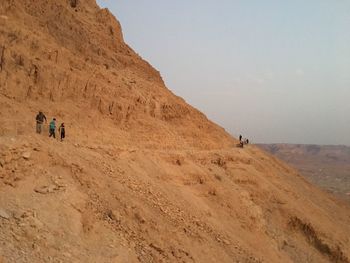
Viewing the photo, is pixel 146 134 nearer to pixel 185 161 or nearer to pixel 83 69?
pixel 185 161

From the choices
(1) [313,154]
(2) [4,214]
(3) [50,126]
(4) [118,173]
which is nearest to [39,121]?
(3) [50,126]

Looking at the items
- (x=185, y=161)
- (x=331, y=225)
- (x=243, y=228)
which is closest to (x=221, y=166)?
(x=185, y=161)

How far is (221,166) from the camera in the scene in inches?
864

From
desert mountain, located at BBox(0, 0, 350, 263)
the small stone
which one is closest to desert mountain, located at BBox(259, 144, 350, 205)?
desert mountain, located at BBox(0, 0, 350, 263)

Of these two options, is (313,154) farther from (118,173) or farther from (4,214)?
(4,214)

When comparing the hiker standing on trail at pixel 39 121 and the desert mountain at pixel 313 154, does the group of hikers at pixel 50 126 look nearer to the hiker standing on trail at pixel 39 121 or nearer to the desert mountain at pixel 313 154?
the hiker standing on trail at pixel 39 121

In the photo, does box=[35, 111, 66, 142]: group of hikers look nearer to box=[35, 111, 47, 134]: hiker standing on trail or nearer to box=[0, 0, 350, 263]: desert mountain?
box=[35, 111, 47, 134]: hiker standing on trail

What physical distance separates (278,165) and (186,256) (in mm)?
17109

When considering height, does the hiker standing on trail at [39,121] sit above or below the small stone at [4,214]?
above

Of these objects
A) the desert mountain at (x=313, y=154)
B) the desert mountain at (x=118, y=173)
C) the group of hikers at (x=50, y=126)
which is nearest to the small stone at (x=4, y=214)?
the desert mountain at (x=118, y=173)

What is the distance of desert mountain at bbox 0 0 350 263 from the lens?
1148 centimetres

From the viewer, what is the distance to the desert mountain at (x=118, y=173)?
11484 mm

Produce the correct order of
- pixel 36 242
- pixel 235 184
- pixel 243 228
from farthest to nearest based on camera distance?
1. pixel 235 184
2. pixel 243 228
3. pixel 36 242

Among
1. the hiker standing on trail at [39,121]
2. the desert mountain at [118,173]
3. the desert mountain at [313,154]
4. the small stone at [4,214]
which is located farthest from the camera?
the desert mountain at [313,154]
